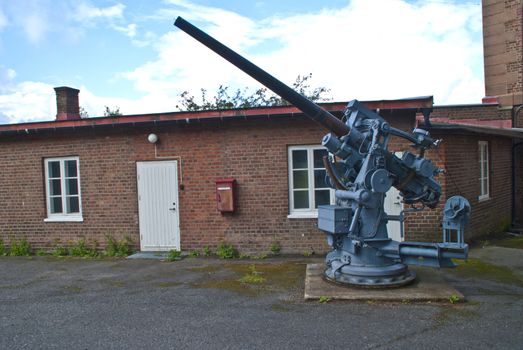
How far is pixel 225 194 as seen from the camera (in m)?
9.44

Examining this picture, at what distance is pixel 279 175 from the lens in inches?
373

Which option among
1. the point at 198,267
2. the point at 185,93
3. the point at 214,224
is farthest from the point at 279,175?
the point at 185,93

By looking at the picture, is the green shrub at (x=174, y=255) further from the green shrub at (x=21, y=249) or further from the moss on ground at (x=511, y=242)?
the moss on ground at (x=511, y=242)

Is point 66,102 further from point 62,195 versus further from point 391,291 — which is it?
point 391,291

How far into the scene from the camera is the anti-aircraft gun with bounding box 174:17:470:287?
6.11 metres

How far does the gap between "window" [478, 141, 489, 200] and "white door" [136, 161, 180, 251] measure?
7087mm

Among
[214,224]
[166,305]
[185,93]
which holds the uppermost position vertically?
[185,93]

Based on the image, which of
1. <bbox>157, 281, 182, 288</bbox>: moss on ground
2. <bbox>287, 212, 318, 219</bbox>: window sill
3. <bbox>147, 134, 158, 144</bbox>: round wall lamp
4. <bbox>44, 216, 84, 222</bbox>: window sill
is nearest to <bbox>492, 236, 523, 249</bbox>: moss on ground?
<bbox>287, 212, 318, 219</bbox>: window sill

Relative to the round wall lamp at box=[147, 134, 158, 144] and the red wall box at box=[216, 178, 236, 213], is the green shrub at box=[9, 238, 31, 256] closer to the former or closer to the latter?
the round wall lamp at box=[147, 134, 158, 144]

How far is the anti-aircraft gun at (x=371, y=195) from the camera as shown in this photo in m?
6.11

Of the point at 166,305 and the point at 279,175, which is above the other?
the point at 279,175

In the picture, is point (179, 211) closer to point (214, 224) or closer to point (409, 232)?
point (214, 224)

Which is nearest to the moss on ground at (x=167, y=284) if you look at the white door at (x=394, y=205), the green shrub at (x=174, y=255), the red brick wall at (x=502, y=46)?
the green shrub at (x=174, y=255)

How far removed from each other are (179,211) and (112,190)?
5.32 ft
